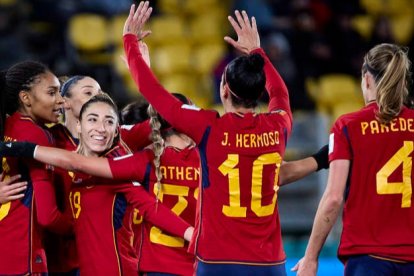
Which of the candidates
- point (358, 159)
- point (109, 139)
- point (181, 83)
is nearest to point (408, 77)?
point (358, 159)

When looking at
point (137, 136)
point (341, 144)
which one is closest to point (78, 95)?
point (137, 136)

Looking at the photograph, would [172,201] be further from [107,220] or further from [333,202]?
[333,202]

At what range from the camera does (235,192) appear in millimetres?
5418

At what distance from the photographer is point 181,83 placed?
13.4 m

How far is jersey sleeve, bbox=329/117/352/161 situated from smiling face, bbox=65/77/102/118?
5.74ft

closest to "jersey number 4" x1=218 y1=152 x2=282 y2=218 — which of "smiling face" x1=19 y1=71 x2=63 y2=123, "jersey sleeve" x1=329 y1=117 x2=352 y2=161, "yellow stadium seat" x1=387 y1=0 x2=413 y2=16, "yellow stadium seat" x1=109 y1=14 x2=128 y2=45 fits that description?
"jersey sleeve" x1=329 y1=117 x2=352 y2=161

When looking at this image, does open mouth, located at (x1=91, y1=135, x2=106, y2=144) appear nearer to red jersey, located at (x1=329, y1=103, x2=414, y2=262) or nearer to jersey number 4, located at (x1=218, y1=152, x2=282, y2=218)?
jersey number 4, located at (x1=218, y1=152, x2=282, y2=218)

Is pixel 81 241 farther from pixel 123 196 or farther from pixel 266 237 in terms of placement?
pixel 266 237

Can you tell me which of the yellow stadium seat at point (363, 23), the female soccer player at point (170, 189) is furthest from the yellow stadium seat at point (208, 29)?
the female soccer player at point (170, 189)

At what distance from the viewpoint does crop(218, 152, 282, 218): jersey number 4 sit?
542 cm

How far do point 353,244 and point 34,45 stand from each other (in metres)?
8.33

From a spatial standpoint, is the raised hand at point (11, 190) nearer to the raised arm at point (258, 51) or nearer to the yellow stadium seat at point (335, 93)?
the raised arm at point (258, 51)

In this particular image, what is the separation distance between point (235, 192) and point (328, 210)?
0.50 m

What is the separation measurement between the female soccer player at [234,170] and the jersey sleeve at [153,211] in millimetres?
246
